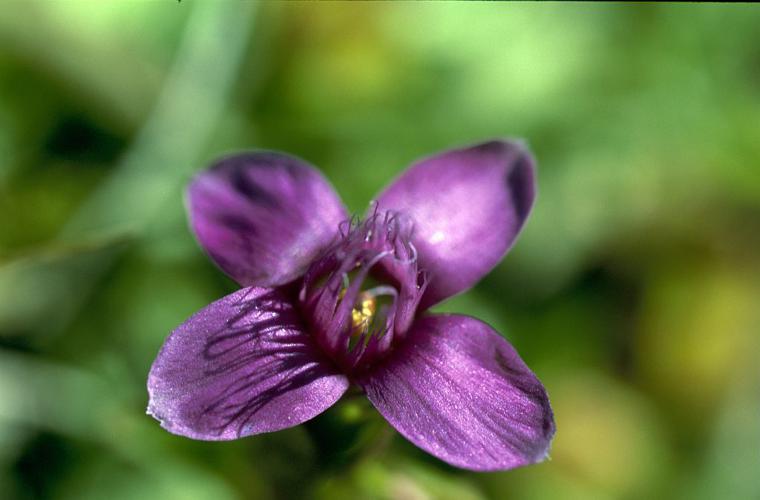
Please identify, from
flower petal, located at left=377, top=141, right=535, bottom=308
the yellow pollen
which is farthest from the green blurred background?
flower petal, located at left=377, top=141, right=535, bottom=308

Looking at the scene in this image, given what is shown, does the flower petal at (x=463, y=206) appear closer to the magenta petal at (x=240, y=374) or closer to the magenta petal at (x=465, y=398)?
the magenta petal at (x=465, y=398)

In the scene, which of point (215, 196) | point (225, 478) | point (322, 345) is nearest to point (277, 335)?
point (322, 345)

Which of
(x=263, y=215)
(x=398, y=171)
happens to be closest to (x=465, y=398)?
(x=263, y=215)

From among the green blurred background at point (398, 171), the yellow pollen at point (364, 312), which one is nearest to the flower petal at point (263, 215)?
the yellow pollen at point (364, 312)

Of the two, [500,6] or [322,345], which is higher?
[500,6]

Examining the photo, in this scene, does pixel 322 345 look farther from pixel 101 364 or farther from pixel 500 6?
pixel 500 6

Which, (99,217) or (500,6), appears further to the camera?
(500,6)
